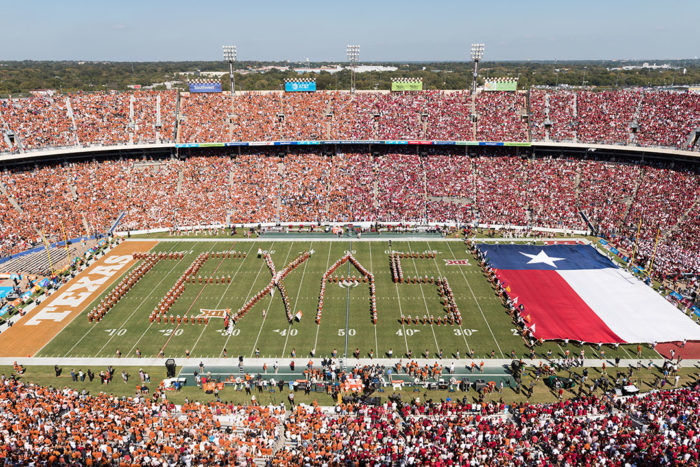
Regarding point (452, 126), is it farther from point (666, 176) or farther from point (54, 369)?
point (54, 369)

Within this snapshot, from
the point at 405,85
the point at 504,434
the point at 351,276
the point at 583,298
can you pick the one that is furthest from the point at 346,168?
the point at 504,434

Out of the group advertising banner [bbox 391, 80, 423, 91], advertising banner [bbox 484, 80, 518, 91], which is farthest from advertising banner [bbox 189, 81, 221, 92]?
advertising banner [bbox 484, 80, 518, 91]

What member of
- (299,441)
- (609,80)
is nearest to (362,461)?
(299,441)

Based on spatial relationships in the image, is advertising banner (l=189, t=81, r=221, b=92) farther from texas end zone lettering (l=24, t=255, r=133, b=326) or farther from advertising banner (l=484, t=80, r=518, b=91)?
advertising banner (l=484, t=80, r=518, b=91)

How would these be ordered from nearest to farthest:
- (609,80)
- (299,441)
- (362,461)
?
1. (362,461)
2. (299,441)
3. (609,80)

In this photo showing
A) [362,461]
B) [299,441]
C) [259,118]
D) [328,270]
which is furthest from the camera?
[259,118]

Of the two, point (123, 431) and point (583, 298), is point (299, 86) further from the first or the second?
point (123, 431)
